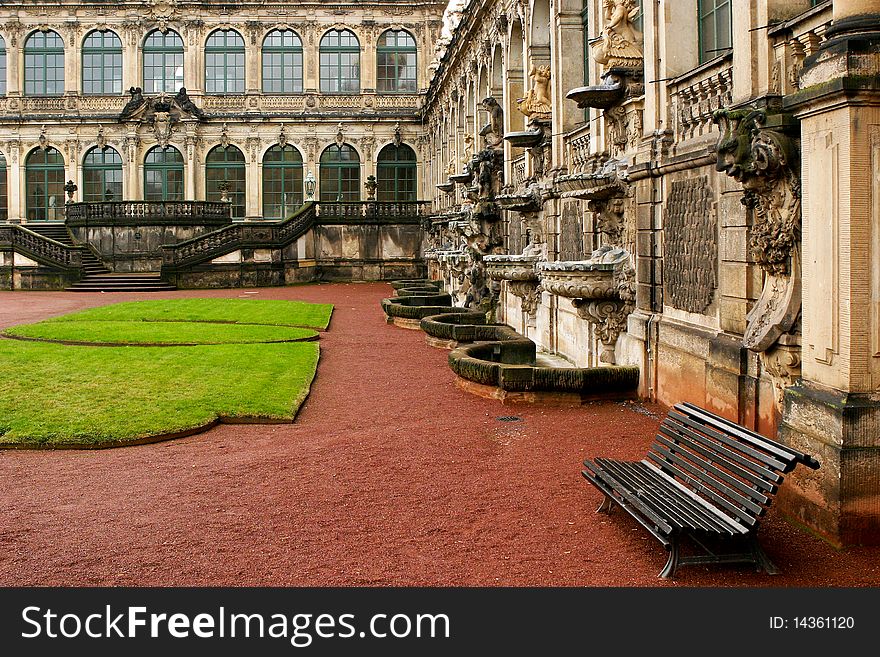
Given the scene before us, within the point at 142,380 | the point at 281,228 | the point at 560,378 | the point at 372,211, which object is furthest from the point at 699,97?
the point at 372,211

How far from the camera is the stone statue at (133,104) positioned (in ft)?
157

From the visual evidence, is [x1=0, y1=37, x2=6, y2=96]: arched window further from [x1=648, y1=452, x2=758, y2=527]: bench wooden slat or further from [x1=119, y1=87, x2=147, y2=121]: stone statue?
[x1=648, y1=452, x2=758, y2=527]: bench wooden slat

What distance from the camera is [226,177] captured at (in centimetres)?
4916

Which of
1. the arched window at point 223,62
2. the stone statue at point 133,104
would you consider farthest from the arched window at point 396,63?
the stone statue at point 133,104

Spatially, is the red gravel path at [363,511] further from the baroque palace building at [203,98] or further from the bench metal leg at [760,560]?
the baroque palace building at [203,98]

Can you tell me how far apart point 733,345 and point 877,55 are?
3.28 meters

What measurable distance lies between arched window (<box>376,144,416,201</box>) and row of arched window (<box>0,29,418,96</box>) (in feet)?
10.3

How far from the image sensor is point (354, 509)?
7.59 m

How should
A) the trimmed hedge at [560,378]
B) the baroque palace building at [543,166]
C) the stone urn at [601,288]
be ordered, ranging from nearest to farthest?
the baroque palace building at [543,166], the trimmed hedge at [560,378], the stone urn at [601,288]

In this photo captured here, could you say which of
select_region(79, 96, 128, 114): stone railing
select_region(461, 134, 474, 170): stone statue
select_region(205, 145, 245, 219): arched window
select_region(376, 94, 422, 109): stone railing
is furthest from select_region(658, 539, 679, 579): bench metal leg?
select_region(79, 96, 128, 114): stone railing

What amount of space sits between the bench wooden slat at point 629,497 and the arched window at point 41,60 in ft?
157

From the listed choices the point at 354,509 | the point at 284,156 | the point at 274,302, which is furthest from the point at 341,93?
the point at 354,509

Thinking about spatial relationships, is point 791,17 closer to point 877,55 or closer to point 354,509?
point 877,55

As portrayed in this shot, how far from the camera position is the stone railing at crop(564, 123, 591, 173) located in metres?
15.5
